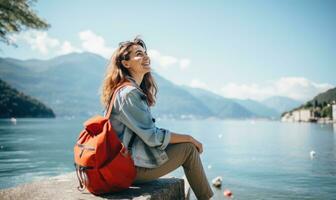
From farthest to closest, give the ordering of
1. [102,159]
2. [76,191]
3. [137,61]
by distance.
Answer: [137,61] < [76,191] < [102,159]

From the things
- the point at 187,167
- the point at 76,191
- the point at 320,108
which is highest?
the point at 187,167

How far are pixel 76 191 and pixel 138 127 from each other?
110 cm

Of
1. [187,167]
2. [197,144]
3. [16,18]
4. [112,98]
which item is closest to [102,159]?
[112,98]

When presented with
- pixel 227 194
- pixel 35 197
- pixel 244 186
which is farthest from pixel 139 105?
pixel 244 186

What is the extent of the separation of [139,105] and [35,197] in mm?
1441

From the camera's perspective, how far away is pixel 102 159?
3514 millimetres

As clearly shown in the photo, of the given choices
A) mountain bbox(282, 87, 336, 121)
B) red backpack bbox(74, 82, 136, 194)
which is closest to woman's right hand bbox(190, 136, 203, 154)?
red backpack bbox(74, 82, 136, 194)

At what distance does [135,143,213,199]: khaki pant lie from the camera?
396cm

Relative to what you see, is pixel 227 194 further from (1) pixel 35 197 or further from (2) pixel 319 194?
(1) pixel 35 197

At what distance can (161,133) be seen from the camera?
3.73 meters

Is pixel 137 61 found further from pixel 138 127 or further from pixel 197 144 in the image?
pixel 197 144

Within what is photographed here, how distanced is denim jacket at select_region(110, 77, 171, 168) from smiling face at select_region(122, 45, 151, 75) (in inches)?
14.7

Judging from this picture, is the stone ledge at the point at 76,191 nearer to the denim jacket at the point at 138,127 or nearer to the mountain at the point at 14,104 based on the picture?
the denim jacket at the point at 138,127

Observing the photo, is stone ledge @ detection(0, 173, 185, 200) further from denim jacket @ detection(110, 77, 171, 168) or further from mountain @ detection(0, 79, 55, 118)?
mountain @ detection(0, 79, 55, 118)
